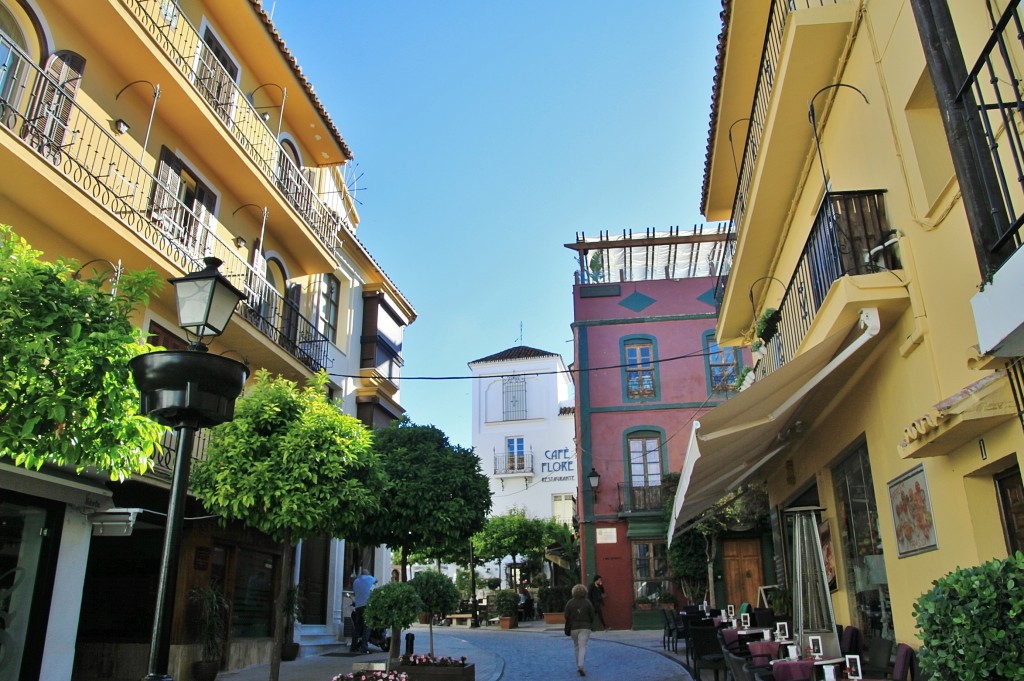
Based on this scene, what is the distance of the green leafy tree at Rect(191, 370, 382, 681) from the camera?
945 cm

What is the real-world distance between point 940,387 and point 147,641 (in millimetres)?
12268

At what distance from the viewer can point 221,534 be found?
13766mm

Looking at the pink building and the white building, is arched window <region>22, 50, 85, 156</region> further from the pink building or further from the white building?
the white building

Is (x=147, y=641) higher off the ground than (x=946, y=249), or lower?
lower

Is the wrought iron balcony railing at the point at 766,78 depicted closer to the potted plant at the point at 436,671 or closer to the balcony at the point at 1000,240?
the balcony at the point at 1000,240

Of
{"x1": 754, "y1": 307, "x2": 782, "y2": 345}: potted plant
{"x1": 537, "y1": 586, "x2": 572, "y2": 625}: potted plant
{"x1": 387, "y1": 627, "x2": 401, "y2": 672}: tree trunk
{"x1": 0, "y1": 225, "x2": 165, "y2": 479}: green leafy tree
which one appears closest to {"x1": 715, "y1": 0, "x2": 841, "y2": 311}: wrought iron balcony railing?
{"x1": 754, "y1": 307, "x2": 782, "y2": 345}: potted plant

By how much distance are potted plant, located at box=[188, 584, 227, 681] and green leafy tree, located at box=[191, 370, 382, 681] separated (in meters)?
2.37

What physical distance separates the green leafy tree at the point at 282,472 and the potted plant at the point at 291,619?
452 centimetres

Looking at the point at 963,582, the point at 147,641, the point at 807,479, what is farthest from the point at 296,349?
the point at 963,582

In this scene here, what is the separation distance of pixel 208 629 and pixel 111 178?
6.87 meters

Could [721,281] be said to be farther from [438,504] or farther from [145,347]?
[145,347]

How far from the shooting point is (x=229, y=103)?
14.2 meters

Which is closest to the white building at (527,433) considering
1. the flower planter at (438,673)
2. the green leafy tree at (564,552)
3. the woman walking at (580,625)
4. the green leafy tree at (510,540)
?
the green leafy tree at (564,552)

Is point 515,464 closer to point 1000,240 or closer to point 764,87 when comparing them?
point 764,87
